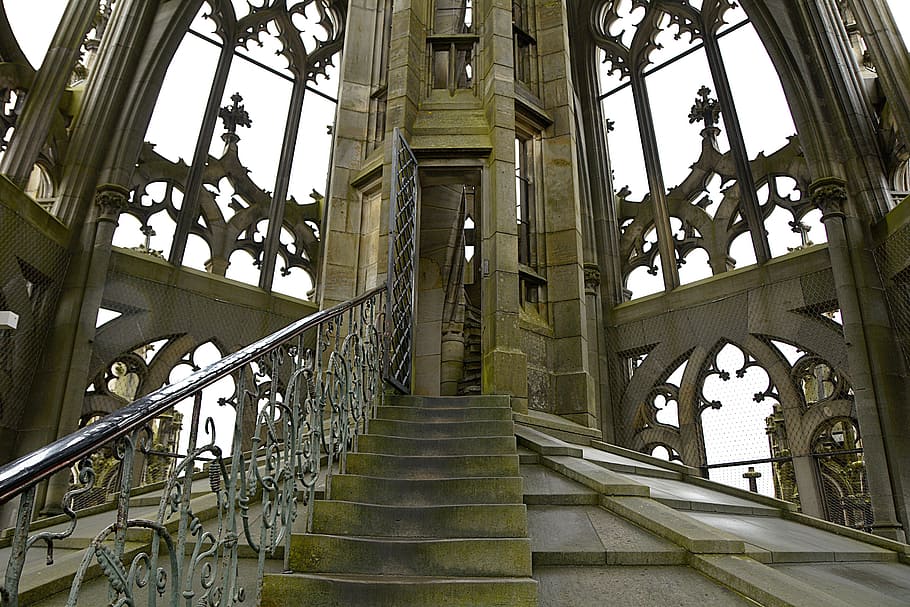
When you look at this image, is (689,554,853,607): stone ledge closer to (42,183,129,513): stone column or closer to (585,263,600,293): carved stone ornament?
(42,183,129,513): stone column

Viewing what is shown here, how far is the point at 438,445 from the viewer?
3.66m

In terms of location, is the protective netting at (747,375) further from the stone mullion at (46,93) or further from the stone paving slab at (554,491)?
the stone mullion at (46,93)

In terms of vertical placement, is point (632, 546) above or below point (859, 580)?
above

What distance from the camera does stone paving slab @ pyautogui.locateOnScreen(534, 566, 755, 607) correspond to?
228 cm

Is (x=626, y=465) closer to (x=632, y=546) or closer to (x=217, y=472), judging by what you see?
(x=632, y=546)

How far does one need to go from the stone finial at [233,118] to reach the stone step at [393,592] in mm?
8909

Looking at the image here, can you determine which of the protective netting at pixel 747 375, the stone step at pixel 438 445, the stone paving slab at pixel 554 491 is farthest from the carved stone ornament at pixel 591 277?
the stone step at pixel 438 445

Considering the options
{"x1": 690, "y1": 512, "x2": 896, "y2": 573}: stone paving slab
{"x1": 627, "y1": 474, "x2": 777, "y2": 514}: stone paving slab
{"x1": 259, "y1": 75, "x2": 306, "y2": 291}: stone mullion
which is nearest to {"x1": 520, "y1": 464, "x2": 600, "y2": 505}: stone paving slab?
{"x1": 627, "y1": 474, "x2": 777, "y2": 514}: stone paving slab

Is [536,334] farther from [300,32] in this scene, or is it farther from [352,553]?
[300,32]

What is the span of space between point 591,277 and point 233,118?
5.64 metres

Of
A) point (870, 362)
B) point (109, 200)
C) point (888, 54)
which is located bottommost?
point (870, 362)

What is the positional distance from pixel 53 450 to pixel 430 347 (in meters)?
6.41

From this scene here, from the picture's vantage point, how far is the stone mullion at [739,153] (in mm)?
9000

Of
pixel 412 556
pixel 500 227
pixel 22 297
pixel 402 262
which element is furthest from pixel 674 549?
pixel 22 297
